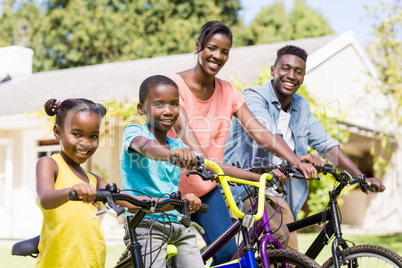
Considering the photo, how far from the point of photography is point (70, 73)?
1920 centimetres

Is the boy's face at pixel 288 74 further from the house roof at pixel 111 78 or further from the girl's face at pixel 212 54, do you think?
the house roof at pixel 111 78

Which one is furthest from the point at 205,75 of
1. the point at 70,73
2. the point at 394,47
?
the point at 70,73

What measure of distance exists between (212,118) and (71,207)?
1390 millimetres

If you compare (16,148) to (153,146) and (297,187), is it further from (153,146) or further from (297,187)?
(153,146)

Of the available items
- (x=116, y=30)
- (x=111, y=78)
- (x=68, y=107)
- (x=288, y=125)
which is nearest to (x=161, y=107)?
(x=68, y=107)

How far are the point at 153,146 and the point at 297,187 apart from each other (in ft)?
6.43

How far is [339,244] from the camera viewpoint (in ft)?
12.5

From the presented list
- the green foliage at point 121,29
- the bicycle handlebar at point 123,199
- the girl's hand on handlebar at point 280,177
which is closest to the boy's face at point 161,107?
the girl's hand on handlebar at point 280,177

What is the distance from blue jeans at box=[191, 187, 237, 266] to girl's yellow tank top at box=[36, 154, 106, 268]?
1.06m

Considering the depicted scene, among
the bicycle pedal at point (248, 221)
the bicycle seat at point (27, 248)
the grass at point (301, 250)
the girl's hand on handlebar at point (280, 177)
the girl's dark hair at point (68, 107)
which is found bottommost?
the grass at point (301, 250)

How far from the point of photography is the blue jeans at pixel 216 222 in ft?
12.7

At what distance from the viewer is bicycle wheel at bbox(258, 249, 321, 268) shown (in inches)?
127

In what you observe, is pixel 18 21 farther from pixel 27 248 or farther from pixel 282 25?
pixel 27 248

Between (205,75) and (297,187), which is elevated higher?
(205,75)
